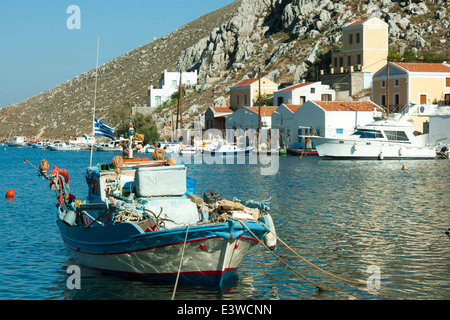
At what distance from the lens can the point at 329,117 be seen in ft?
271

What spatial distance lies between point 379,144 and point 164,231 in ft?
196

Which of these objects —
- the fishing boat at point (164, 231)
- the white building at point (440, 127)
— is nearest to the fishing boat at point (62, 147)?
the white building at point (440, 127)

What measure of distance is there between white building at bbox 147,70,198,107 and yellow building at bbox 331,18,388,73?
2025 inches

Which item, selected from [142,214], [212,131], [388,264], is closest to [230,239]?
[142,214]

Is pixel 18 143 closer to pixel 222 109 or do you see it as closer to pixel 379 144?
pixel 222 109

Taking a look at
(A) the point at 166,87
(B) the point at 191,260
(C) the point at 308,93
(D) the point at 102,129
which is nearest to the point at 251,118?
(C) the point at 308,93

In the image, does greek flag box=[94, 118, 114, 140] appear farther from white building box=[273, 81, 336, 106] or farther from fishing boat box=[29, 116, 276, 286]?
white building box=[273, 81, 336, 106]

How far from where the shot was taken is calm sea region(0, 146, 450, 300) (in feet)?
58.4

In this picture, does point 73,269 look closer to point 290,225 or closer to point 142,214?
point 142,214

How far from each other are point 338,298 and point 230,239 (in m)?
3.54

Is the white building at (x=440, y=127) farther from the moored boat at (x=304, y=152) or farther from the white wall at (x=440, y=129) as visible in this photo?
the moored boat at (x=304, y=152)

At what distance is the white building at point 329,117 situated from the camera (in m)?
82.9

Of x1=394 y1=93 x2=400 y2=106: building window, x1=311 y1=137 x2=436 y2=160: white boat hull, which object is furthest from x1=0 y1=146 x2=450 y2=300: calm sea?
x1=394 y1=93 x2=400 y2=106: building window

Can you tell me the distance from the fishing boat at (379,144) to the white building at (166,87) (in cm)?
7502
